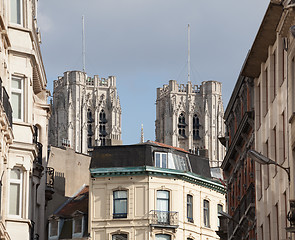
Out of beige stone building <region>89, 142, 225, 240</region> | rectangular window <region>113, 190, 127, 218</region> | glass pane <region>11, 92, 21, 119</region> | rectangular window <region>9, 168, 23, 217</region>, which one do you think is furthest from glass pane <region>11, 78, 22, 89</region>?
rectangular window <region>113, 190, 127, 218</region>

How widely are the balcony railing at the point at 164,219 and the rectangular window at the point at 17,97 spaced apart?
29710mm

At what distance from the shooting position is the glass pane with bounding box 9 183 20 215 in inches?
1709

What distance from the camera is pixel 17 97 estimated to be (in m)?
44.4

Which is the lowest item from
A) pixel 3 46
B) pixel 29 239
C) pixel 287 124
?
pixel 29 239

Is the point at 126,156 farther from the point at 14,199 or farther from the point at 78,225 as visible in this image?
the point at 14,199

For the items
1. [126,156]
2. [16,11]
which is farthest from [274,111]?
[126,156]

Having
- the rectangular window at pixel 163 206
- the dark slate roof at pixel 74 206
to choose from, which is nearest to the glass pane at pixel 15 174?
the rectangular window at pixel 163 206

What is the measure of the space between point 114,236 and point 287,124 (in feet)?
112

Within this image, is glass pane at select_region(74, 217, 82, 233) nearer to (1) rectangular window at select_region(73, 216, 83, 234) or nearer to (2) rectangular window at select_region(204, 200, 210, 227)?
(1) rectangular window at select_region(73, 216, 83, 234)

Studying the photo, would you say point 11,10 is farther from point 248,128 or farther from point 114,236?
point 114,236

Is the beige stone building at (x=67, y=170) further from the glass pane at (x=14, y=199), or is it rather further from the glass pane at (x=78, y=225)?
the glass pane at (x=14, y=199)

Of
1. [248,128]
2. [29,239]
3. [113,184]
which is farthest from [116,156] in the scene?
[29,239]

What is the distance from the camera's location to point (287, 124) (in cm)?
4066

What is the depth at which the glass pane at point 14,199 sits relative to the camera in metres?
43.4
